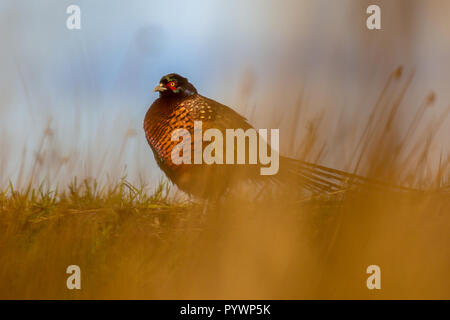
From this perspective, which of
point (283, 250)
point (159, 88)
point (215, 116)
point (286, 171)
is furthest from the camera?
point (159, 88)

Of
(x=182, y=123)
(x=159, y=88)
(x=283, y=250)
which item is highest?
(x=159, y=88)

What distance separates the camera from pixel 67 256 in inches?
88.7

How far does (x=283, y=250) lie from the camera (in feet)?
6.22

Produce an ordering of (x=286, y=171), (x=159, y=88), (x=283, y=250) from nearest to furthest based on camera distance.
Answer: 1. (x=283, y=250)
2. (x=286, y=171)
3. (x=159, y=88)

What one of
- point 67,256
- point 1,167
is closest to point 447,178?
point 67,256

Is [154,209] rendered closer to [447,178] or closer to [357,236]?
[357,236]

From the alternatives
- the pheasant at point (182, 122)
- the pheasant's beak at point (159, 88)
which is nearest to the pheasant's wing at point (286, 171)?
the pheasant at point (182, 122)

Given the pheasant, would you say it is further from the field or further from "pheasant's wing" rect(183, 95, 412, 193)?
the field

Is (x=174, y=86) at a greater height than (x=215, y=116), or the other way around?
(x=174, y=86)

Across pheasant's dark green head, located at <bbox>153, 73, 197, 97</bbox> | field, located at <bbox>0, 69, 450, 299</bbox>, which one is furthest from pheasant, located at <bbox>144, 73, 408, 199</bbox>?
field, located at <bbox>0, 69, 450, 299</bbox>

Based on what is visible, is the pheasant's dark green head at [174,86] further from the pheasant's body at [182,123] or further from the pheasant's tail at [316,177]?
the pheasant's tail at [316,177]

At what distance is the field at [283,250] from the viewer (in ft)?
6.22

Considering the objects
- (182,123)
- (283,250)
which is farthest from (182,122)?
Answer: (283,250)

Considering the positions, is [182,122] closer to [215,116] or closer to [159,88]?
[215,116]
